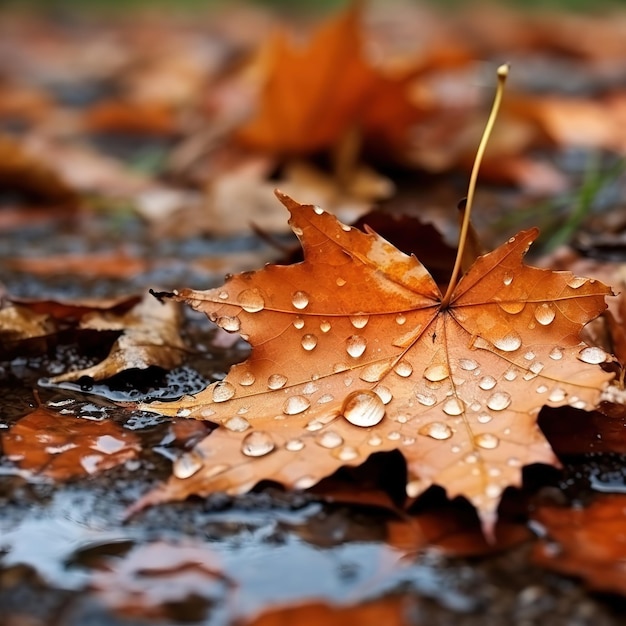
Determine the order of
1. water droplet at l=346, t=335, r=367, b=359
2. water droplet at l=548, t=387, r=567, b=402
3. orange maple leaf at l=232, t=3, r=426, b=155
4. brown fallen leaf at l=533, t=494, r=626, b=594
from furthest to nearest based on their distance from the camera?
orange maple leaf at l=232, t=3, r=426, b=155 → water droplet at l=346, t=335, r=367, b=359 → water droplet at l=548, t=387, r=567, b=402 → brown fallen leaf at l=533, t=494, r=626, b=594

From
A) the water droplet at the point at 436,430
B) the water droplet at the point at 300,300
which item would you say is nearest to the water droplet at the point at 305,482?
the water droplet at the point at 436,430

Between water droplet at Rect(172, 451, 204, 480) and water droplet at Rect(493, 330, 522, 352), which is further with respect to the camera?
water droplet at Rect(493, 330, 522, 352)

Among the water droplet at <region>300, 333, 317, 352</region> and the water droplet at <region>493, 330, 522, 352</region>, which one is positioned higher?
the water droplet at <region>300, 333, 317, 352</region>

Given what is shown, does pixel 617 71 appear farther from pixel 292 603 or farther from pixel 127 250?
pixel 292 603

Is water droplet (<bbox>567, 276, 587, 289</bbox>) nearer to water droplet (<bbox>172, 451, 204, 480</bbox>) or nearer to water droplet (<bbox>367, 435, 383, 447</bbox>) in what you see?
water droplet (<bbox>367, 435, 383, 447</bbox>)

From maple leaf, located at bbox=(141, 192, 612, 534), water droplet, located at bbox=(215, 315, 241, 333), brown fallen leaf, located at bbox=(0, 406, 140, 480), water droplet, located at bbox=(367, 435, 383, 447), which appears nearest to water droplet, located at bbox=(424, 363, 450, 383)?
maple leaf, located at bbox=(141, 192, 612, 534)

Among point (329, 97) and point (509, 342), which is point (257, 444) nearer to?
point (509, 342)

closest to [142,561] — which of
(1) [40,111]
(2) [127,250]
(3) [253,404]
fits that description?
(3) [253,404]

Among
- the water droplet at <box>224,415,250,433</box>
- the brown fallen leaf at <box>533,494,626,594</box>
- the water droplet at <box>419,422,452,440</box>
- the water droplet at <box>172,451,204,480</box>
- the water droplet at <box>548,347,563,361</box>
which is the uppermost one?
the water droplet at <box>548,347,563,361</box>
